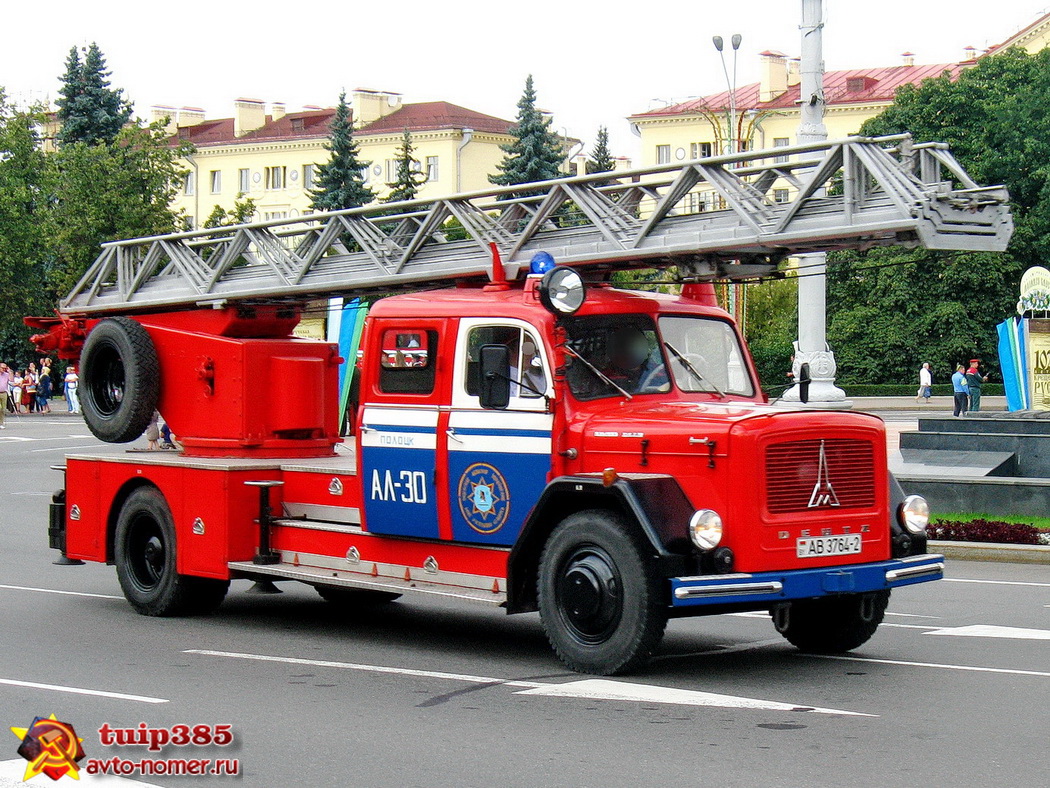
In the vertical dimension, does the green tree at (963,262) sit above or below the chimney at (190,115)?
below

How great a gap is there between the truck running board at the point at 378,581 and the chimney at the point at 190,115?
105m

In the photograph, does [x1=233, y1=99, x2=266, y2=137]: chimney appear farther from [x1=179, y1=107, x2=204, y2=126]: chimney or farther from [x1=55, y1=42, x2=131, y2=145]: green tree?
[x1=55, y1=42, x2=131, y2=145]: green tree

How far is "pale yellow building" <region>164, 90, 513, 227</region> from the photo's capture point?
98562mm

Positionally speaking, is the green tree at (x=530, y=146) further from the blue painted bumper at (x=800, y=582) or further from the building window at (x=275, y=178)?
the blue painted bumper at (x=800, y=582)

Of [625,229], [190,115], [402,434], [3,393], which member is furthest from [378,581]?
[190,115]

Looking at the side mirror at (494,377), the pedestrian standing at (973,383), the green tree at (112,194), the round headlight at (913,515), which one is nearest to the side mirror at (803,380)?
the round headlight at (913,515)

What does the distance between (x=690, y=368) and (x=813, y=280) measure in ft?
55.3

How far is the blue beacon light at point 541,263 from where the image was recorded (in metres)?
10.2

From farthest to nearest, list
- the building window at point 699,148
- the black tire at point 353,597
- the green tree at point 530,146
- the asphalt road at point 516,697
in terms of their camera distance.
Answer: the building window at point 699,148, the green tree at point 530,146, the black tire at point 353,597, the asphalt road at point 516,697

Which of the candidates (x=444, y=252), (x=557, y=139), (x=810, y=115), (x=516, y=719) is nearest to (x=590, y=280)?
(x=444, y=252)

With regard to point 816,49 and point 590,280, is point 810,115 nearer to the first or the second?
point 816,49

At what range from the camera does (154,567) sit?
12.7m

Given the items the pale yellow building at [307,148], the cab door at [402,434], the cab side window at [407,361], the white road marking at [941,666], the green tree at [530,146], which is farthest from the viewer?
the pale yellow building at [307,148]

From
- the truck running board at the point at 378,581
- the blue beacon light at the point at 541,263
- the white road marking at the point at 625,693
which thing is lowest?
the white road marking at the point at 625,693
